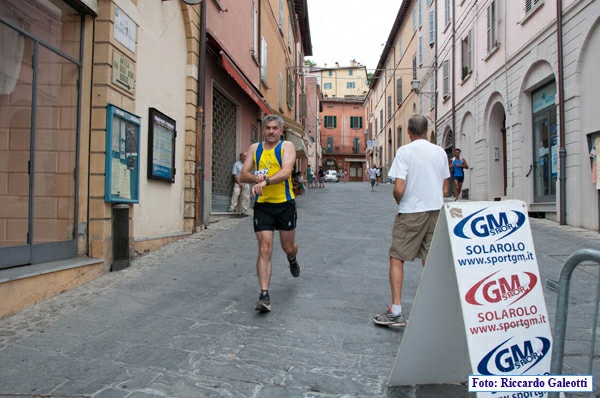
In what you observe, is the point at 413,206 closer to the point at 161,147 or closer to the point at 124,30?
the point at 124,30

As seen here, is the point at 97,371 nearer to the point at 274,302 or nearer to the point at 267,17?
the point at 274,302

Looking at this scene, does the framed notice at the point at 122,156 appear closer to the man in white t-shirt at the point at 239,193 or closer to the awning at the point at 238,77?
the awning at the point at 238,77

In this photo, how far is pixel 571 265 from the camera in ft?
6.89

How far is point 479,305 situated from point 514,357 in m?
0.31

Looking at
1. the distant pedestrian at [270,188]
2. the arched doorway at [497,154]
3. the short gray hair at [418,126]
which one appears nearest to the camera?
the short gray hair at [418,126]

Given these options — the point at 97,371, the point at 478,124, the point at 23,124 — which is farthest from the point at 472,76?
the point at 97,371

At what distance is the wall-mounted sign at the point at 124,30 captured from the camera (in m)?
5.39

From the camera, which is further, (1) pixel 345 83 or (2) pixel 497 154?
(1) pixel 345 83

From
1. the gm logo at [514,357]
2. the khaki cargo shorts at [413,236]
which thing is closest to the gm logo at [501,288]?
the gm logo at [514,357]

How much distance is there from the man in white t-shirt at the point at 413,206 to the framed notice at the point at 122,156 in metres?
3.26

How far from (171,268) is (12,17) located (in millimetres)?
3086

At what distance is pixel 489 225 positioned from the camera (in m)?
2.54

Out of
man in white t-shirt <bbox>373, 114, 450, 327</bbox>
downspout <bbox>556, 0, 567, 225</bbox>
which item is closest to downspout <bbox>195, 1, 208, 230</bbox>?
man in white t-shirt <bbox>373, 114, 450, 327</bbox>

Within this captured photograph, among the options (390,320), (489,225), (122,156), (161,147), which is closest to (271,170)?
(390,320)
